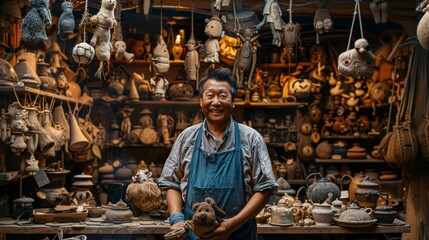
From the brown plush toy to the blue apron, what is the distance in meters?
0.11

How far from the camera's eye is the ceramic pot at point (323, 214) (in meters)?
4.92

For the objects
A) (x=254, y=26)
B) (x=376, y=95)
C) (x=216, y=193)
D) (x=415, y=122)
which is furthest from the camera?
(x=376, y=95)

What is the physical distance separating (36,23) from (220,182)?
169 centimetres

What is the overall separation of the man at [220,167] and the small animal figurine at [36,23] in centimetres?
127

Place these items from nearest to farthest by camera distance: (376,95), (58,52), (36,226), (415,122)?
(36,226) < (415,122) < (58,52) < (376,95)

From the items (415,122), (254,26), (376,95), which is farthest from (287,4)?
(376,95)

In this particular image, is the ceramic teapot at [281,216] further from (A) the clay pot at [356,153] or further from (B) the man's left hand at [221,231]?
(A) the clay pot at [356,153]

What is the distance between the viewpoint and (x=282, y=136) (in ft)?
26.9

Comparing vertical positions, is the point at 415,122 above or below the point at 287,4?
below

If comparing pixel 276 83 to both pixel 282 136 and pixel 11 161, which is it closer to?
pixel 282 136

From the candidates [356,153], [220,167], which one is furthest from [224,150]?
[356,153]

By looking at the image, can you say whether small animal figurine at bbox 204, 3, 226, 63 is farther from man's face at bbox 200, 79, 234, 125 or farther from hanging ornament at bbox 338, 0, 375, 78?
man's face at bbox 200, 79, 234, 125

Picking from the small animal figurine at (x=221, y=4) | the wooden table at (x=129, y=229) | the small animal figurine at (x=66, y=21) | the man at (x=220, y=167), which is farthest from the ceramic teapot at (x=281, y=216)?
the small animal figurine at (x=66, y=21)

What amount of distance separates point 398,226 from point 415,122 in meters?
1.48
